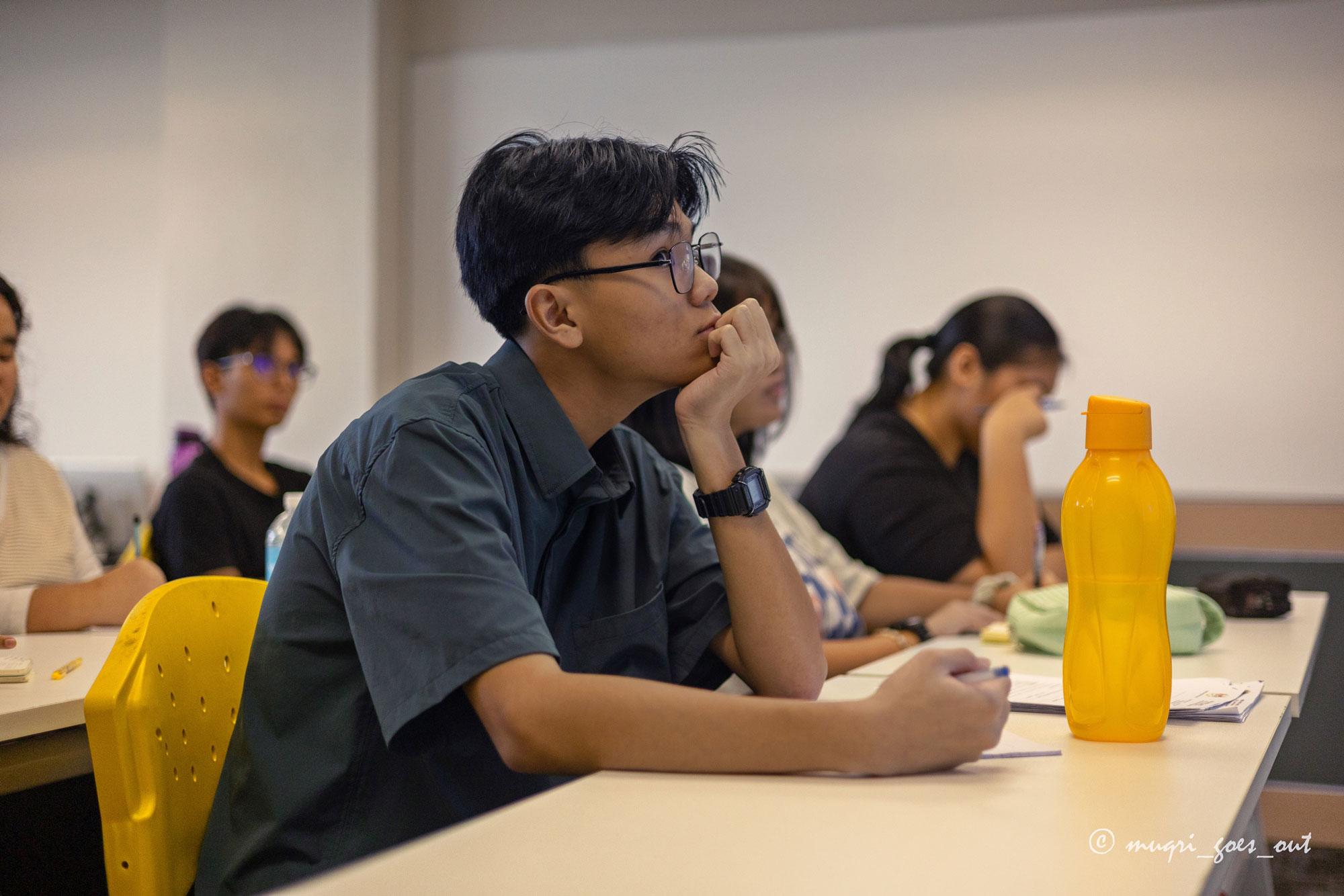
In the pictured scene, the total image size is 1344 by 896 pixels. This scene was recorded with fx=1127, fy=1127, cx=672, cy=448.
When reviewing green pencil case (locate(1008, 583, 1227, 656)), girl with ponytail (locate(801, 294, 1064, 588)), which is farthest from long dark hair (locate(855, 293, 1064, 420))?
green pencil case (locate(1008, 583, 1227, 656))

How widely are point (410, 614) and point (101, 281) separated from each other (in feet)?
13.9

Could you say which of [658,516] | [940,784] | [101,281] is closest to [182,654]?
[658,516]

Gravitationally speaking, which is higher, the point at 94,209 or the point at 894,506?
the point at 94,209

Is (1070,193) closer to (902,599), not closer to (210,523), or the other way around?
(902,599)

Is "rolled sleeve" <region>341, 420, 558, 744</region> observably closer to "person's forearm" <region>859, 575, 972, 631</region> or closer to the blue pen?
→ the blue pen

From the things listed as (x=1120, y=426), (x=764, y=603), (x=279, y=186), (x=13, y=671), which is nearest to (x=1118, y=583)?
(x=1120, y=426)

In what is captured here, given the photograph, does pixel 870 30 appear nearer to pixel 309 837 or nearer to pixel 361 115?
pixel 361 115

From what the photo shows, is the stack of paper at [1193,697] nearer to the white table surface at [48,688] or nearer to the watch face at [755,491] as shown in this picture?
the watch face at [755,491]

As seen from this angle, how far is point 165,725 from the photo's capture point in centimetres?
96

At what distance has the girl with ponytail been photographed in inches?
91.8

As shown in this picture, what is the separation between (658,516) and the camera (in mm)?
1211

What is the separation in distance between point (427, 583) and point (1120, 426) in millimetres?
603

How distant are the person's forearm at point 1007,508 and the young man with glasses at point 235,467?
1571mm

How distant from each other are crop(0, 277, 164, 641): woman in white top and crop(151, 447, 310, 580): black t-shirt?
0.56m
